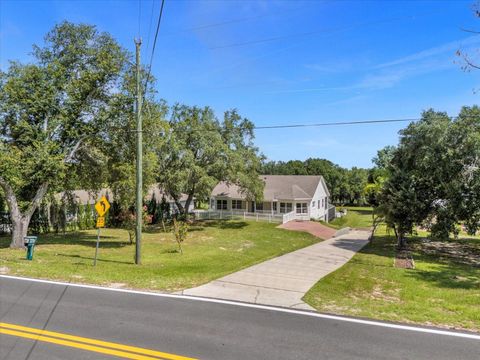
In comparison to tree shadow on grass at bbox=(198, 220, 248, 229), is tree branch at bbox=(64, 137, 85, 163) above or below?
above

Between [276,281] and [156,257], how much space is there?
7.68 metres

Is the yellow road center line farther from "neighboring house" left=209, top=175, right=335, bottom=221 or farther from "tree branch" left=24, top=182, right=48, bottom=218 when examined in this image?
"neighboring house" left=209, top=175, right=335, bottom=221

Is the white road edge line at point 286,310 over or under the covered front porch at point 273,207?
under

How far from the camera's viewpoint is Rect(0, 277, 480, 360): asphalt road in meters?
6.19

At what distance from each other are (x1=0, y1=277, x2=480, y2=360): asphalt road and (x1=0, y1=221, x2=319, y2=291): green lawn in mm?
2344

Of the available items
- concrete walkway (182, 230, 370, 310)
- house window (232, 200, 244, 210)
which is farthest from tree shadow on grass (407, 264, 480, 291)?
house window (232, 200, 244, 210)

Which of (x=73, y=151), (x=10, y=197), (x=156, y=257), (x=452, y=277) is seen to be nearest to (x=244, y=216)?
(x=156, y=257)

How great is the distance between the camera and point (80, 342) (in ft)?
21.5

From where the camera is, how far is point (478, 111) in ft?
70.0

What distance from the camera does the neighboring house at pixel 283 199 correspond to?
130 ft

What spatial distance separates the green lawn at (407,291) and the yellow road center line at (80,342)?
14.8 feet

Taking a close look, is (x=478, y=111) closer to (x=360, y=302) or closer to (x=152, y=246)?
(x=360, y=302)

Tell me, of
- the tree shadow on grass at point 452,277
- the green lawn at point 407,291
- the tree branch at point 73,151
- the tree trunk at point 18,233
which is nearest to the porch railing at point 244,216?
the green lawn at point 407,291

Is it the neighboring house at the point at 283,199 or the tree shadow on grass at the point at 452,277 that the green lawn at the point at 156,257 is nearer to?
the tree shadow on grass at the point at 452,277
